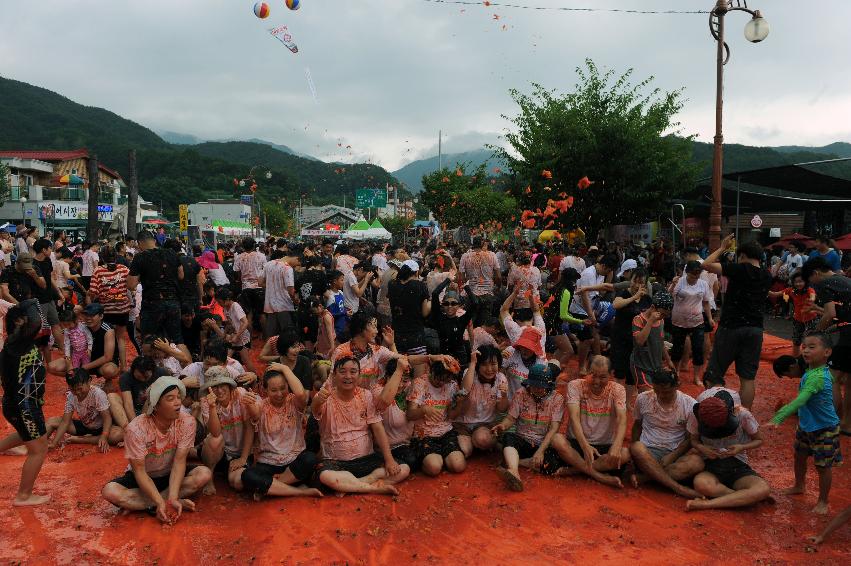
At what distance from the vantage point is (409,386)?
556cm

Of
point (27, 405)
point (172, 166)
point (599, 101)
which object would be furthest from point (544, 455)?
point (172, 166)

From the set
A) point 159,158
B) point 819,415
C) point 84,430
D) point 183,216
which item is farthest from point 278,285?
point 159,158

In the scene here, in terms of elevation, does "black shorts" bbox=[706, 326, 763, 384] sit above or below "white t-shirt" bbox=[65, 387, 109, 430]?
above

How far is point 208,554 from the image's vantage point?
4.00 m

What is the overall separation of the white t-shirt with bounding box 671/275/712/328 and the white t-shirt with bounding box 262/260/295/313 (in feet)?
16.1

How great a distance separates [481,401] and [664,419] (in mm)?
1586

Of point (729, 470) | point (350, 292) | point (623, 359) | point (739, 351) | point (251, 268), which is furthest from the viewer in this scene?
point (251, 268)

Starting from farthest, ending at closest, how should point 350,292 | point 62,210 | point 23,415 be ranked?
point 62,210 < point 350,292 < point 23,415

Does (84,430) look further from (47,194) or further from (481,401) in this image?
(47,194)

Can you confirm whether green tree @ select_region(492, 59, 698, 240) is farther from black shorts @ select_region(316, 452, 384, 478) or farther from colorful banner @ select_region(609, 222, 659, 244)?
black shorts @ select_region(316, 452, 384, 478)

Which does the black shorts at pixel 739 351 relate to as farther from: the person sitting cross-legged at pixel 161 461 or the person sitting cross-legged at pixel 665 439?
the person sitting cross-legged at pixel 161 461

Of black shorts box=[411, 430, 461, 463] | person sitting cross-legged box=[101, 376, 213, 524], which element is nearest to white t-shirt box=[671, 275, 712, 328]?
black shorts box=[411, 430, 461, 463]

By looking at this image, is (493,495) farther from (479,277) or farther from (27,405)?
(479,277)

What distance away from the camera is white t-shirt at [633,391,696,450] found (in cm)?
491
